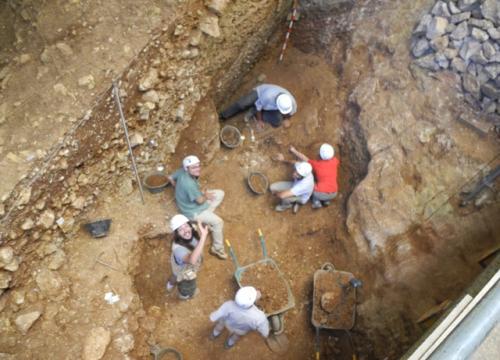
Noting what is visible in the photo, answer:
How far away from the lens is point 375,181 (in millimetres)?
6168

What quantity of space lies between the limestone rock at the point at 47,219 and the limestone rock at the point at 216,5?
3739 mm

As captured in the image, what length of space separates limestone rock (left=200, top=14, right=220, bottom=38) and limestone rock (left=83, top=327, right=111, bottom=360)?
14.5ft

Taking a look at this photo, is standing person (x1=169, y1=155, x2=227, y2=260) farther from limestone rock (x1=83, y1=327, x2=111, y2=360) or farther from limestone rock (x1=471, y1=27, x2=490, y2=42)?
limestone rock (x1=471, y1=27, x2=490, y2=42)

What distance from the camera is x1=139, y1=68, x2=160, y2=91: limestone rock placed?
562 cm

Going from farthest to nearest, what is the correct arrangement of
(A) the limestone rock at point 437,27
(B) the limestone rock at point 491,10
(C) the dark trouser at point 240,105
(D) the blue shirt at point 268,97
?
(C) the dark trouser at point 240,105 → (D) the blue shirt at point 268,97 → (A) the limestone rock at point 437,27 → (B) the limestone rock at point 491,10

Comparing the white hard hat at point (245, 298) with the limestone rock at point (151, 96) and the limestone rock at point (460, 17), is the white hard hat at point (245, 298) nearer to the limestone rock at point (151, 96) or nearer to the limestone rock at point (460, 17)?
the limestone rock at point (151, 96)

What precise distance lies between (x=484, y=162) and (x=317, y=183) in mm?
2357

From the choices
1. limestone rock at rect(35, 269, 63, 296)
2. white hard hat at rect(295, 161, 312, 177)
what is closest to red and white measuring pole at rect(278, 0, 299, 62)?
white hard hat at rect(295, 161, 312, 177)

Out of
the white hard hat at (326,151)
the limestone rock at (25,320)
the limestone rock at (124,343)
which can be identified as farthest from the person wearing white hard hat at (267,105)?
the limestone rock at (25,320)

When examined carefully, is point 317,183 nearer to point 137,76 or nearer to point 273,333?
point 273,333

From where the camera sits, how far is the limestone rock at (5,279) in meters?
4.61

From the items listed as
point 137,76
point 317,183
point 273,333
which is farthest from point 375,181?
point 137,76

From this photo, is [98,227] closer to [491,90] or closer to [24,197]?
[24,197]

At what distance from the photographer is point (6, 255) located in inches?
183
